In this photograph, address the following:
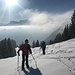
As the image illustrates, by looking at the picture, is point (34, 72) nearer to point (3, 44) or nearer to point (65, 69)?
point (65, 69)

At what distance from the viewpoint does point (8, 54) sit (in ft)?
316

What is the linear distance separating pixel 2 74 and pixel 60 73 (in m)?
4.63

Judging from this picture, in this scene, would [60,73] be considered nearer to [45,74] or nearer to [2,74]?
[45,74]

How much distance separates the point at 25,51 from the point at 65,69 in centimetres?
382

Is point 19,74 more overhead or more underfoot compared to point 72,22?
more underfoot

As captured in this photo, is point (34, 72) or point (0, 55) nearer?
point (34, 72)

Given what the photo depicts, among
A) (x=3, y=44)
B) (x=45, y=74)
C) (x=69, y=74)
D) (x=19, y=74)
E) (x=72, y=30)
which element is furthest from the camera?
(x=3, y=44)

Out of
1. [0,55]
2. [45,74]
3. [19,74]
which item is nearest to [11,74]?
[19,74]

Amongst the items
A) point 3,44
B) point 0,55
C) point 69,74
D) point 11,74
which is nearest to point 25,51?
point 11,74

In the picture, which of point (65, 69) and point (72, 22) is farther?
point (72, 22)

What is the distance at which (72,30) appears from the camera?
6906 centimetres

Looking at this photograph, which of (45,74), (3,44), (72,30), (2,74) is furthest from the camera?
(3,44)

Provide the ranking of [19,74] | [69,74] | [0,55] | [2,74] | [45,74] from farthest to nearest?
[0,55] → [2,74] → [19,74] → [45,74] → [69,74]

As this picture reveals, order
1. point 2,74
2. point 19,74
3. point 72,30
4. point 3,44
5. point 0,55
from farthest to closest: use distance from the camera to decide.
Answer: point 3,44 → point 0,55 → point 72,30 → point 2,74 → point 19,74
